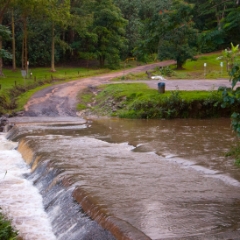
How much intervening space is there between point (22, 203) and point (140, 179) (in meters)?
2.87

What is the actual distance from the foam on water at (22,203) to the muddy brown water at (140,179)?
0.23 metres

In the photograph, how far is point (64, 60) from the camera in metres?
51.4

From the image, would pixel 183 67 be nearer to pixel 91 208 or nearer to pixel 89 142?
pixel 89 142

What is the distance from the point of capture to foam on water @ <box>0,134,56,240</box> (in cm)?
828

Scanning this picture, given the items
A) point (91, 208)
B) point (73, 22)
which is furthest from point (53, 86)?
point (91, 208)

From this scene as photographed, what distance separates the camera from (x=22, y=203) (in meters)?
9.97

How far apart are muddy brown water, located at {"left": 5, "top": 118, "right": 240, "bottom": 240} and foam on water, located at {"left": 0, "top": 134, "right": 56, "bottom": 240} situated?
8.9 inches

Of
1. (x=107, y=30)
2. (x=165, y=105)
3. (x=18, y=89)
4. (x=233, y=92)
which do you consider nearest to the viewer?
(x=233, y=92)

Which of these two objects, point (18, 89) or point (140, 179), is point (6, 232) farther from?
point (18, 89)

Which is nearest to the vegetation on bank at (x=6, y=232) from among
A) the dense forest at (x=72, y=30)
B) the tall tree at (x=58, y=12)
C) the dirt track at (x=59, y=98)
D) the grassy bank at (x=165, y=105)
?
the grassy bank at (x=165, y=105)

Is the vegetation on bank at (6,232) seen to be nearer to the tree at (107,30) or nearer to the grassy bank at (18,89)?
the grassy bank at (18,89)

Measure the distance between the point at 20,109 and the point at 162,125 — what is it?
864 cm

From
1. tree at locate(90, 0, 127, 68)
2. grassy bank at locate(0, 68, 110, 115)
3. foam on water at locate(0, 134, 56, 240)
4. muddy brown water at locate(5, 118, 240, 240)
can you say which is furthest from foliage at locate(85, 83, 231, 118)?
tree at locate(90, 0, 127, 68)

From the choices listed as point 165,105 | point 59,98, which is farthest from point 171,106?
point 59,98
